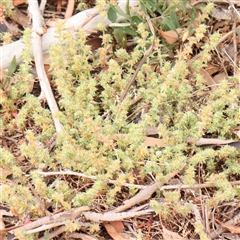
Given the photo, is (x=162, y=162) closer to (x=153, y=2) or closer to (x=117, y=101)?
(x=117, y=101)

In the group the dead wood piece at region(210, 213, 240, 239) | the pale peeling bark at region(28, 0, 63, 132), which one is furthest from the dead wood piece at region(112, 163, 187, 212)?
the pale peeling bark at region(28, 0, 63, 132)

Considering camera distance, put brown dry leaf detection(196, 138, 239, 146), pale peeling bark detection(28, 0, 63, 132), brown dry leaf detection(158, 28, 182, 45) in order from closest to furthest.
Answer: brown dry leaf detection(196, 138, 239, 146) → pale peeling bark detection(28, 0, 63, 132) → brown dry leaf detection(158, 28, 182, 45)

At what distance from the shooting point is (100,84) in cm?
191

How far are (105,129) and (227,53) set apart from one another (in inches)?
28.5

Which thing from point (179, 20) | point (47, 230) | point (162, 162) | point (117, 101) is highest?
point (179, 20)

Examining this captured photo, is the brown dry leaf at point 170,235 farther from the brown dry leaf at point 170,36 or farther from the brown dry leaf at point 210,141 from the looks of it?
the brown dry leaf at point 170,36

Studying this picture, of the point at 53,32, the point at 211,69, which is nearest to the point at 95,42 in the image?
the point at 53,32

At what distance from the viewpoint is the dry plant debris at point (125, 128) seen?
1.57 metres

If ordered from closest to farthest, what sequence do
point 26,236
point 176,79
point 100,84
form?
point 26,236, point 176,79, point 100,84

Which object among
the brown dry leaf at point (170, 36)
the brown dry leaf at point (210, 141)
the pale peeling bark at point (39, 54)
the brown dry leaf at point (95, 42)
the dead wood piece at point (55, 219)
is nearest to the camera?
the dead wood piece at point (55, 219)

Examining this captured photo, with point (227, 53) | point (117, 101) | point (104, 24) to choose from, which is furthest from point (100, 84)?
point (227, 53)

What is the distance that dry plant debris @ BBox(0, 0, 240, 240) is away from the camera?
1.57 metres

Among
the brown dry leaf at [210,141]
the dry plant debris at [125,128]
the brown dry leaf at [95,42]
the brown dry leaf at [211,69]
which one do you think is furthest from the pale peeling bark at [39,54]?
the brown dry leaf at [211,69]

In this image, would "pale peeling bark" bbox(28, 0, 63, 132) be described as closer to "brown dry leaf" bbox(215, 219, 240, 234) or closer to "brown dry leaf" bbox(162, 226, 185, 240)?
"brown dry leaf" bbox(162, 226, 185, 240)
